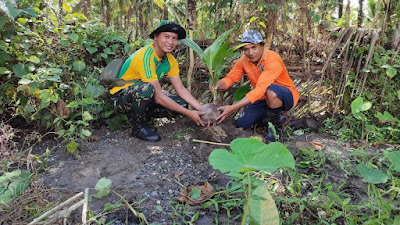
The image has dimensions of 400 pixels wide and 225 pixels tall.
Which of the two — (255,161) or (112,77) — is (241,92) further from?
(255,161)

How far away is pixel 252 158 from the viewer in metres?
1.21

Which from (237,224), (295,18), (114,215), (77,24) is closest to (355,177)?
(237,224)

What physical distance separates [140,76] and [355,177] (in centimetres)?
197

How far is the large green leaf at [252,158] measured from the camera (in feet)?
3.71

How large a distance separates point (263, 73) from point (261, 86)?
12 cm

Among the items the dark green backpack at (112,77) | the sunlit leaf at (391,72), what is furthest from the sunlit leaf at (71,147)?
the sunlit leaf at (391,72)

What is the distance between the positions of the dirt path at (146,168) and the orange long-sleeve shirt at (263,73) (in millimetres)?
426

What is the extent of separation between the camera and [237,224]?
1.55 meters

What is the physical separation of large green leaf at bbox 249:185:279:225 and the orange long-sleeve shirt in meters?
1.23

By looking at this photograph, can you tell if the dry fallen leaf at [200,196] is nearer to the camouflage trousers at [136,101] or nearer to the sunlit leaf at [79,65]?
the camouflage trousers at [136,101]

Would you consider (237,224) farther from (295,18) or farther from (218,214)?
(295,18)

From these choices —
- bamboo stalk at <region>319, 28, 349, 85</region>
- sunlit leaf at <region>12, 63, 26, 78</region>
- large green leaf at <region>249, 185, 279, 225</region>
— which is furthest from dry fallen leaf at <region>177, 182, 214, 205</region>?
bamboo stalk at <region>319, 28, 349, 85</region>

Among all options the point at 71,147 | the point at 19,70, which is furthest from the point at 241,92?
the point at 19,70

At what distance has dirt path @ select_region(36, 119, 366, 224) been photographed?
1.73 m
